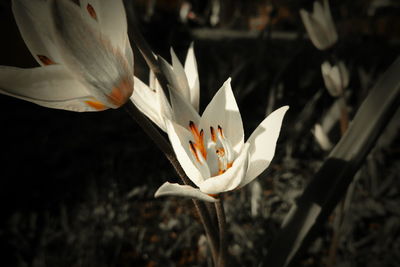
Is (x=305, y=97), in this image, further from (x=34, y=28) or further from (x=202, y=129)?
(x=34, y=28)

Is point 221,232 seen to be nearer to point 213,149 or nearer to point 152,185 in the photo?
point 213,149

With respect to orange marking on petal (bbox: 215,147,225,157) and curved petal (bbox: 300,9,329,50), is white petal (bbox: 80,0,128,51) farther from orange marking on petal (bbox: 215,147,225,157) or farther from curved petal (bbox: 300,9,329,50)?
curved petal (bbox: 300,9,329,50)

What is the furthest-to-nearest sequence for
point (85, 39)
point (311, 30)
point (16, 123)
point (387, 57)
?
point (387, 57) < point (16, 123) < point (311, 30) < point (85, 39)

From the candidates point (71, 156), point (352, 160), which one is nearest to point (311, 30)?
point (352, 160)

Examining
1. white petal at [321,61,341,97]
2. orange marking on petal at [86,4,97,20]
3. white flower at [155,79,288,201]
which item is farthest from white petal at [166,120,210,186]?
white petal at [321,61,341,97]

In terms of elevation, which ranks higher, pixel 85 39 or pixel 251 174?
pixel 85 39

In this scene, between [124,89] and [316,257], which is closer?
[124,89]

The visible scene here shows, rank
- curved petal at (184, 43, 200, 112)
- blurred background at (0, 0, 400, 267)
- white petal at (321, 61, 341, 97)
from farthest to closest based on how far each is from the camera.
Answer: blurred background at (0, 0, 400, 267)
white petal at (321, 61, 341, 97)
curved petal at (184, 43, 200, 112)

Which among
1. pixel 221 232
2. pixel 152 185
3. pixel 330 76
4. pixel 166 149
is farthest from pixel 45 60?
pixel 152 185
